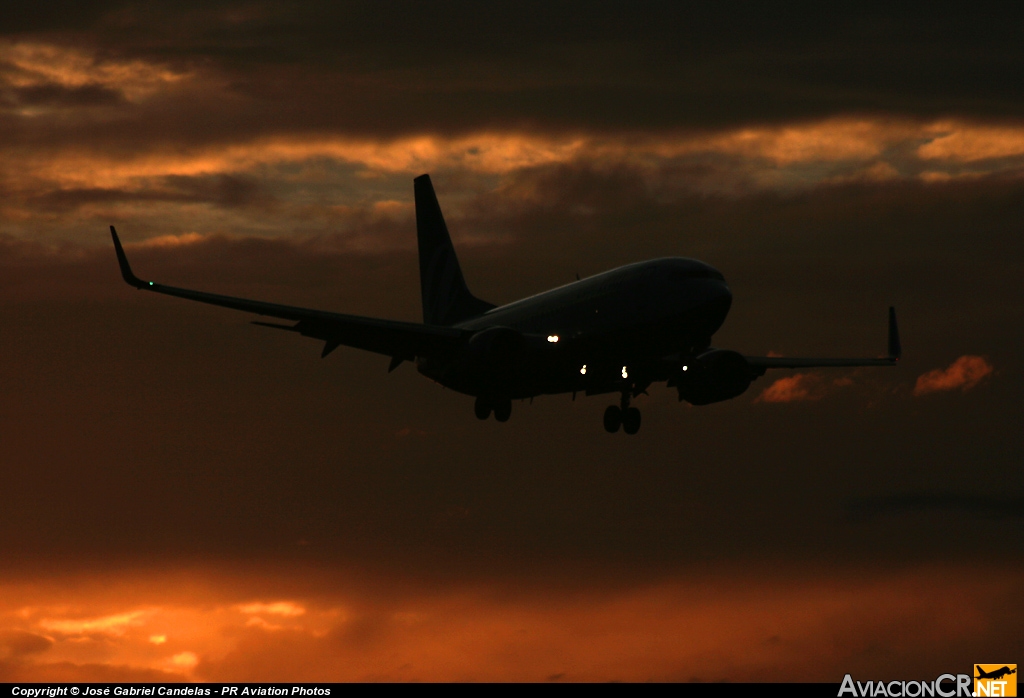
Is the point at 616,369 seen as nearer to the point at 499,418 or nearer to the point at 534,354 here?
the point at 534,354

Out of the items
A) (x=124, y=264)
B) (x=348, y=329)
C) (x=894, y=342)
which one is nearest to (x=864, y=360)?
(x=894, y=342)

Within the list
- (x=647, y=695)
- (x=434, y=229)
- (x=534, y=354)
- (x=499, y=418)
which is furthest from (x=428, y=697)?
(x=434, y=229)

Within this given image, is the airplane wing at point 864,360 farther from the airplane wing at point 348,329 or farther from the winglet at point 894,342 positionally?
the airplane wing at point 348,329

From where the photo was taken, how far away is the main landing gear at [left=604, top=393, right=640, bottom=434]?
54.6 m

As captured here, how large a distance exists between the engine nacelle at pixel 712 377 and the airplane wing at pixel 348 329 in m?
10.2

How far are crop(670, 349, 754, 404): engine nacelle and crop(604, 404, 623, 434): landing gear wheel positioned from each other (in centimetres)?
293

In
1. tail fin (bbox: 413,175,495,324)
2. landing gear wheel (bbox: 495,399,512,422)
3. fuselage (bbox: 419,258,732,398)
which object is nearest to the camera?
fuselage (bbox: 419,258,732,398)

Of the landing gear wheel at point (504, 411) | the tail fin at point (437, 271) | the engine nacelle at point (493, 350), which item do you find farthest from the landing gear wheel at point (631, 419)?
the tail fin at point (437, 271)

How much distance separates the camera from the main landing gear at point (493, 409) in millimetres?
59906

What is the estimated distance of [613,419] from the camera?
5478 cm

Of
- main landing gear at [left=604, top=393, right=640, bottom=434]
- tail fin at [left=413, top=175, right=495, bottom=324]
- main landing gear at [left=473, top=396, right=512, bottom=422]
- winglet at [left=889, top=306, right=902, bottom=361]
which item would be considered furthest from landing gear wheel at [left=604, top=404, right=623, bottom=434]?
winglet at [left=889, top=306, right=902, bottom=361]

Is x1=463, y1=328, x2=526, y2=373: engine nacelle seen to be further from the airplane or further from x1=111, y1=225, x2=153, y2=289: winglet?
x1=111, y1=225, x2=153, y2=289: winglet

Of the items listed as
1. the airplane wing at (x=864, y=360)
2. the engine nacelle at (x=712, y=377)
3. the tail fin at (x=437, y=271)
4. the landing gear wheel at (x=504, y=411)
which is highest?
the tail fin at (x=437, y=271)

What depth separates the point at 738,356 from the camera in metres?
53.6
